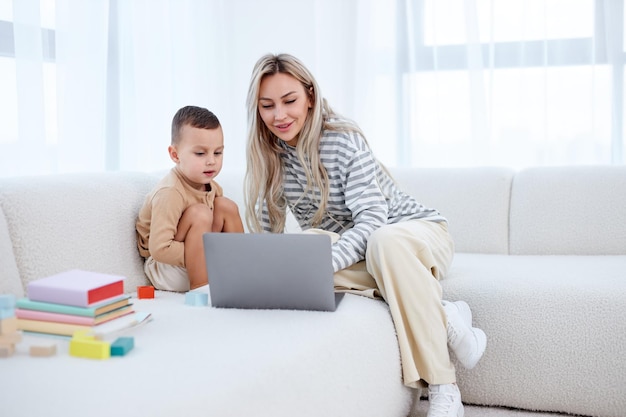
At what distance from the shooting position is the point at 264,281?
1.52 metres

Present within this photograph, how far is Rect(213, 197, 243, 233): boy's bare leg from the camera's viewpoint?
199cm

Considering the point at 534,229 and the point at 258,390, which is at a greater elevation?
the point at 534,229

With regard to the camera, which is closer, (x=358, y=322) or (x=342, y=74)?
(x=358, y=322)

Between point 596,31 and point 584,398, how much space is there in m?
1.67

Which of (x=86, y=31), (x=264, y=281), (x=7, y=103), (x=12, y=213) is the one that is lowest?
(x=264, y=281)

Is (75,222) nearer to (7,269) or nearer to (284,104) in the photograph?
(7,269)

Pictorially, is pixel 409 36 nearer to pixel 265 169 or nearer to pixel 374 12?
pixel 374 12

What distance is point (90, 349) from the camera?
117cm

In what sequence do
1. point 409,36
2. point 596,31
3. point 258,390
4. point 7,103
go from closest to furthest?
1. point 258,390
2. point 7,103
3. point 596,31
4. point 409,36

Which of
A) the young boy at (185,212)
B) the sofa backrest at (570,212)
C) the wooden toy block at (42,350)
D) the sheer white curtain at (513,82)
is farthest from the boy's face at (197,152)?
the sheer white curtain at (513,82)

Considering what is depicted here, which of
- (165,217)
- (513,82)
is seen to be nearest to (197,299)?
(165,217)

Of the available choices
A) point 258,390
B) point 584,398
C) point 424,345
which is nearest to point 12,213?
point 258,390

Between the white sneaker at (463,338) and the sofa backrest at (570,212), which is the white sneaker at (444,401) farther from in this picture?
the sofa backrest at (570,212)

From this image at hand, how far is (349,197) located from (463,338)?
0.46m
